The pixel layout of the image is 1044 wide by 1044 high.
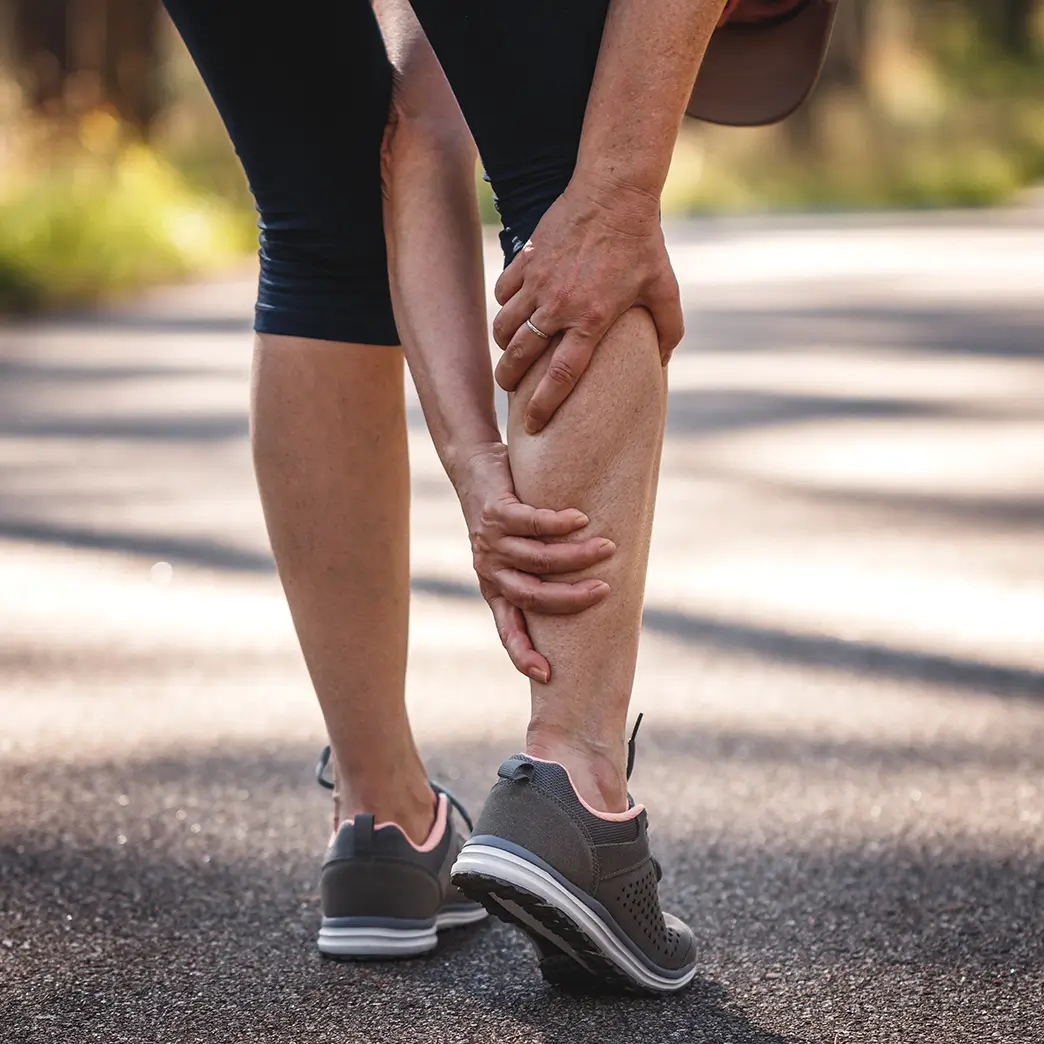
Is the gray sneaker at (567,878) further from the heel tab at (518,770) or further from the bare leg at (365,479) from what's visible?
the bare leg at (365,479)

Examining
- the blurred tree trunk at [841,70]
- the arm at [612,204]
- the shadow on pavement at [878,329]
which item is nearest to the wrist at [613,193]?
the arm at [612,204]

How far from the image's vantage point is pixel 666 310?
4.56ft

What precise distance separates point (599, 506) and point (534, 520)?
6 centimetres

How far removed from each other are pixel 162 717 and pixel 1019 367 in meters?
4.30

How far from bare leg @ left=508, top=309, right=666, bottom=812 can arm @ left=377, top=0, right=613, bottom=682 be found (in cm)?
2

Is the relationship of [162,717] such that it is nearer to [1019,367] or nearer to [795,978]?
[795,978]

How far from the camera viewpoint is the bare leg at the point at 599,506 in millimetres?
1359

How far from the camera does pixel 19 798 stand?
1.99 m

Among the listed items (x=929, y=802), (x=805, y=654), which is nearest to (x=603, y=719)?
(x=929, y=802)

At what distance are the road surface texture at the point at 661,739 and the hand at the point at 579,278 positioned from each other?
0.56m

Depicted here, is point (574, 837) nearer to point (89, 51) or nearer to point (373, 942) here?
point (373, 942)

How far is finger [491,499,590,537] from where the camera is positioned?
53.1 inches

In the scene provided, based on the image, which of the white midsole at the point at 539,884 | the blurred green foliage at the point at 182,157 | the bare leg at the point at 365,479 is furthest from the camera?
the blurred green foliage at the point at 182,157

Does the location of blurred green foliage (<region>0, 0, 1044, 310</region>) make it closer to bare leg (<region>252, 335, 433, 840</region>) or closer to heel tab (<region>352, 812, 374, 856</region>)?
bare leg (<region>252, 335, 433, 840</region>)
